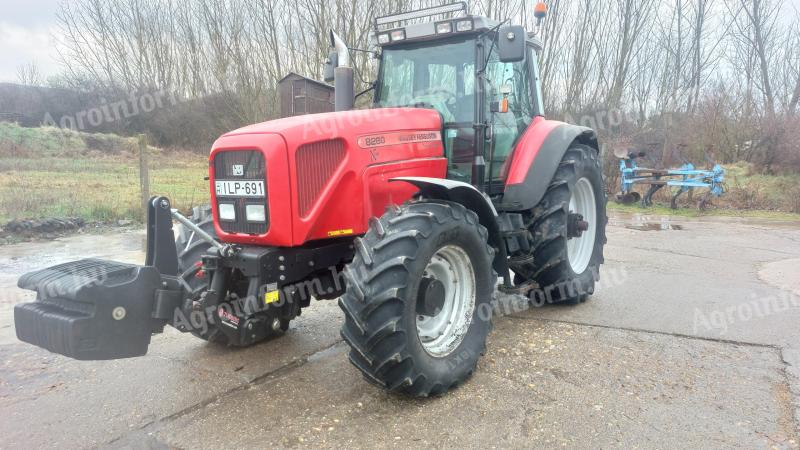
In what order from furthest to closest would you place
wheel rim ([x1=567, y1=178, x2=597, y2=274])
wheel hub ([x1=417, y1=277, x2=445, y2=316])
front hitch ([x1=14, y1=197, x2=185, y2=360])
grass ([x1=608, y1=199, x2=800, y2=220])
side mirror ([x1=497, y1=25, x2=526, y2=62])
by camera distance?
grass ([x1=608, y1=199, x2=800, y2=220]) → wheel rim ([x1=567, y1=178, x2=597, y2=274]) → side mirror ([x1=497, y1=25, x2=526, y2=62]) → wheel hub ([x1=417, y1=277, x2=445, y2=316]) → front hitch ([x1=14, y1=197, x2=185, y2=360])

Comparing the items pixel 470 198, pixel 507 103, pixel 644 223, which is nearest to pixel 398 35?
pixel 507 103

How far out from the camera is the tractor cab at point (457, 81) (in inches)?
163

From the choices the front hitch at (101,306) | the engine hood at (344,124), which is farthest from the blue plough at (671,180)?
the front hitch at (101,306)

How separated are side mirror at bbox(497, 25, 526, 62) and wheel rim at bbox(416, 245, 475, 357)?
137 centimetres

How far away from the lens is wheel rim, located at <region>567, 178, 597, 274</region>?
546 cm

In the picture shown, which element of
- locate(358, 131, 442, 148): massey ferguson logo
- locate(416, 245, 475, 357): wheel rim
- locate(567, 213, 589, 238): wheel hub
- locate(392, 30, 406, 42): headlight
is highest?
locate(392, 30, 406, 42): headlight

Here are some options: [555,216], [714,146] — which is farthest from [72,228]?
[714,146]

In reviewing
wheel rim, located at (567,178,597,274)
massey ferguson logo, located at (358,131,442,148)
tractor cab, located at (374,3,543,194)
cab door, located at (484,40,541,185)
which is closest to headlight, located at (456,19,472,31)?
tractor cab, located at (374,3,543,194)

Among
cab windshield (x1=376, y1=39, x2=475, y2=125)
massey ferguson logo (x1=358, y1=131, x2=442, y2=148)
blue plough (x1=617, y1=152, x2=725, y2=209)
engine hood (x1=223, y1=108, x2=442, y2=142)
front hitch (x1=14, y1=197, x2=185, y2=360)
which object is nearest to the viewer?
front hitch (x1=14, y1=197, x2=185, y2=360)

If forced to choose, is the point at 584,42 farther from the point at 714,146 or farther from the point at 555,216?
the point at 555,216

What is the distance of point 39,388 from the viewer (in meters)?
3.43

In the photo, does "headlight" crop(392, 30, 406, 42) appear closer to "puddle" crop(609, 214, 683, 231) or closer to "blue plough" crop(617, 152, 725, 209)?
"puddle" crop(609, 214, 683, 231)

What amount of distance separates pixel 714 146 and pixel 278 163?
17075 mm

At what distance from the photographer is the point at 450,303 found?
3.53 metres
